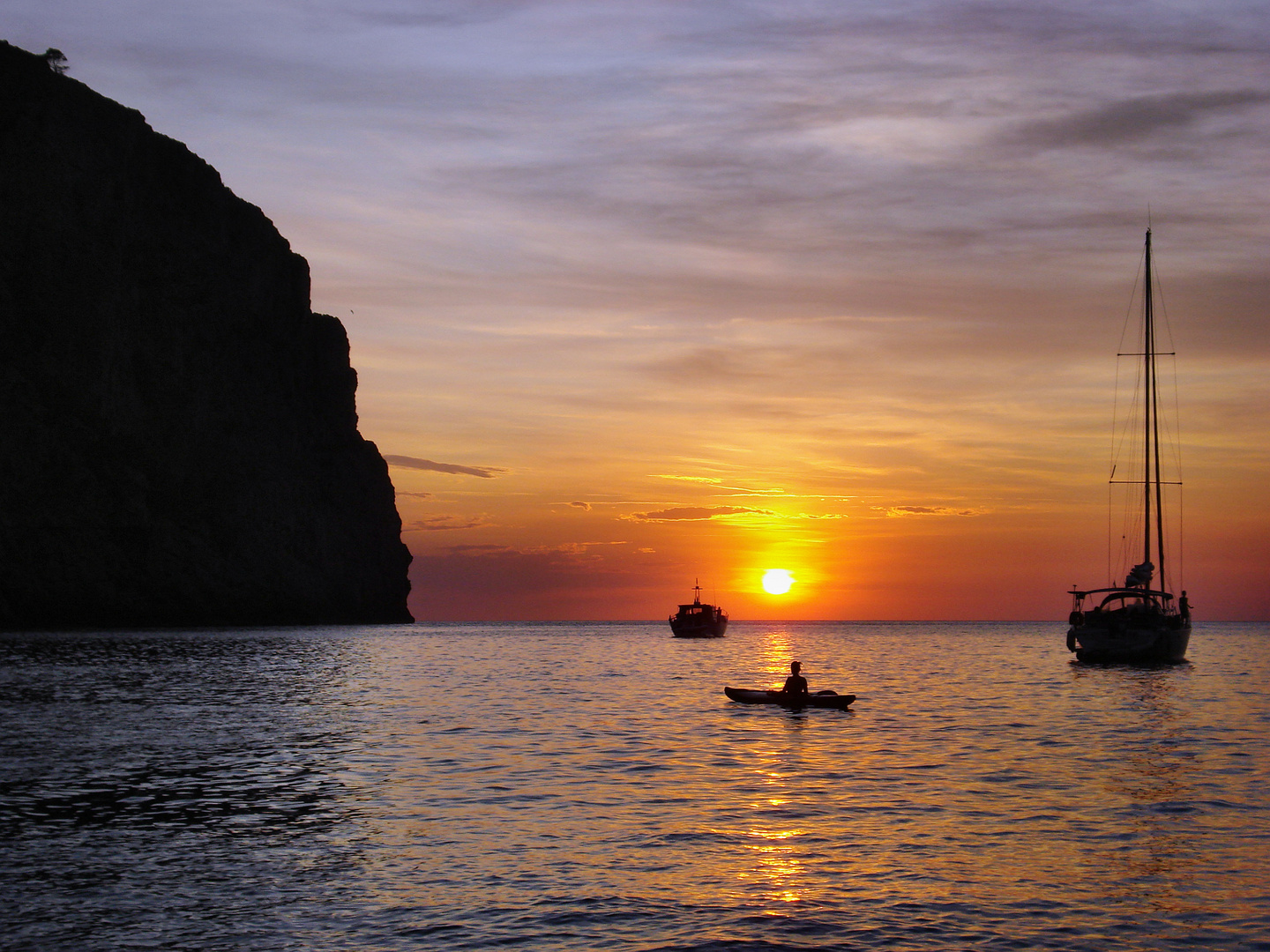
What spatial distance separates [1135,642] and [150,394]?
103 metres

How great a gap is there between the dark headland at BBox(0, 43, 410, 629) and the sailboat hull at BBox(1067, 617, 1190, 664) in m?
94.2

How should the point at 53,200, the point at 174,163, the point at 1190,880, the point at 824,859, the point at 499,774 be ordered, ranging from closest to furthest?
the point at 1190,880 < the point at 824,859 < the point at 499,774 < the point at 53,200 < the point at 174,163

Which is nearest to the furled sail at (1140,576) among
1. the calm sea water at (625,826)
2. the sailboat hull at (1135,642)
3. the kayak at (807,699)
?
the sailboat hull at (1135,642)

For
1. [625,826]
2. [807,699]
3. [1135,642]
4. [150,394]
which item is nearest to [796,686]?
[807,699]

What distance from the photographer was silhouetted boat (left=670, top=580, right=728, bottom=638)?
6093 inches

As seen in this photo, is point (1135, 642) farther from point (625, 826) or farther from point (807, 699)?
point (625, 826)

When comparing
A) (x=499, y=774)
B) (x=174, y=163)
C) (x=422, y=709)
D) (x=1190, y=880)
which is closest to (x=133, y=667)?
(x=422, y=709)

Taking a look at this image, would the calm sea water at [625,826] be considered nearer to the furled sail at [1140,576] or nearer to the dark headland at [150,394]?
the furled sail at [1140,576]

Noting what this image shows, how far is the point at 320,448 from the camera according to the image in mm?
157250

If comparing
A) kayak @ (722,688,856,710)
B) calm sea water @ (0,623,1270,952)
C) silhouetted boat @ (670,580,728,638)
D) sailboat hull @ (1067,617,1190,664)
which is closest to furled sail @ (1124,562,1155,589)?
sailboat hull @ (1067,617,1190,664)

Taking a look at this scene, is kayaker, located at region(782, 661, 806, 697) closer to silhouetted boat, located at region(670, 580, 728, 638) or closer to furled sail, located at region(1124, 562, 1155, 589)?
furled sail, located at region(1124, 562, 1155, 589)

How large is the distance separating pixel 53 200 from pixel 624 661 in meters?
75.4

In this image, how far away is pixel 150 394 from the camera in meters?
126

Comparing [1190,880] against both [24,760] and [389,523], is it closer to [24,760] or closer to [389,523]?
[24,760]
